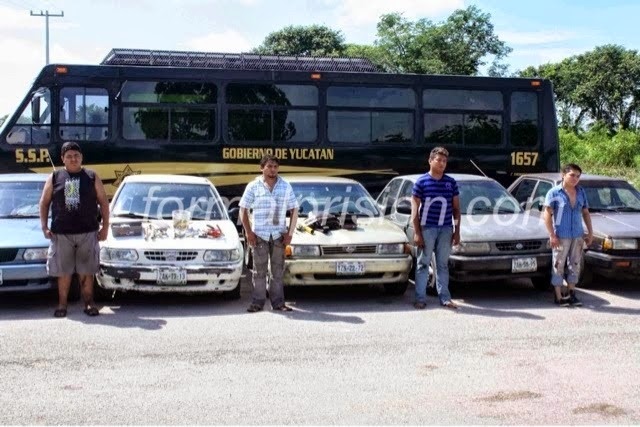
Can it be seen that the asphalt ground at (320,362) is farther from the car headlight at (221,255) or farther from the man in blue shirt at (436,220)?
the car headlight at (221,255)

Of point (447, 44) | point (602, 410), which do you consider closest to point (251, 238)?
point (602, 410)

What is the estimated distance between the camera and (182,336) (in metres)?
6.39

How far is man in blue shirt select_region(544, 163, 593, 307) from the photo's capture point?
7793mm

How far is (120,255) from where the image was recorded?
7410mm

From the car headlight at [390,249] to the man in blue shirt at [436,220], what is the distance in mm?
290

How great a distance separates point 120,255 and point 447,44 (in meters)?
32.0

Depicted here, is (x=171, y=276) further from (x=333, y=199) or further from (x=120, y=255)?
(x=333, y=199)

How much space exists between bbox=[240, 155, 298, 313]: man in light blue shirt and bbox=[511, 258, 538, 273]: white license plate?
2.75 meters

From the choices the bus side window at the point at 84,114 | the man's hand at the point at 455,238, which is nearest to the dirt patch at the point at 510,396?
the man's hand at the point at 455,238

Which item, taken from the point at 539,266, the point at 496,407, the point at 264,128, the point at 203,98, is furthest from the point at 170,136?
the point at 496,407

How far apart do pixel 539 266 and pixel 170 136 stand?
6.67 m

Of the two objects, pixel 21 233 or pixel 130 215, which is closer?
pixel 21 233

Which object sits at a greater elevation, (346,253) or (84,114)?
(84,114)

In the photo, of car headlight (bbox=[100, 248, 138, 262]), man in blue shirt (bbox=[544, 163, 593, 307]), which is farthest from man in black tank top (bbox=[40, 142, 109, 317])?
man in blue shirt (bbox=[544, 163, 593, 307])
